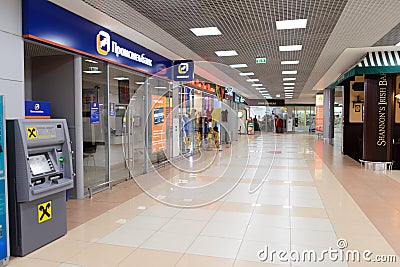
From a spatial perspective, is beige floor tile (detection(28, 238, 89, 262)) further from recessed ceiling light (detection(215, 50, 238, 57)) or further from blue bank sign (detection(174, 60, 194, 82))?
blue bank sign (detection(174, 60, 194, 82))

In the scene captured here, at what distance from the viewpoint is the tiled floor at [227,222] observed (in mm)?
3287

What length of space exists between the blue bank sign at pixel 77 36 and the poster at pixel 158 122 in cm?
125

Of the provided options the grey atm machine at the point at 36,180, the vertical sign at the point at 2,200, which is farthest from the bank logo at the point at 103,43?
the vertical sign at the point at 2,200

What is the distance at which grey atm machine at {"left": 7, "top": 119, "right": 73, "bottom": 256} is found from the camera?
331 cm

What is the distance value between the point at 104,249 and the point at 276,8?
13.5 feet

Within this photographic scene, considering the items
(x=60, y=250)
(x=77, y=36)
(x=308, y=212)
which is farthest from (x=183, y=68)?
(x=60, y=250)

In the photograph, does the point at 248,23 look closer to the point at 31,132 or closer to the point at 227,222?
the point at 227,222

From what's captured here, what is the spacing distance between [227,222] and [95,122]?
11.0ft

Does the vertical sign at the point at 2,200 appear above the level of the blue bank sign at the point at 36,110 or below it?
below

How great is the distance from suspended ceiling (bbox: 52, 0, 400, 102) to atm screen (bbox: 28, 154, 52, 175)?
2417mm

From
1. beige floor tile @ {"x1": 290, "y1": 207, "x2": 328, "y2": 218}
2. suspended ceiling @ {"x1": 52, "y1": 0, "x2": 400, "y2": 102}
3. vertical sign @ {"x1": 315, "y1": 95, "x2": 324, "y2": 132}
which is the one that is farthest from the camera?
vertical sign @ {"x1": 315, "y1": 95, "x2": 324, "y2": 132}

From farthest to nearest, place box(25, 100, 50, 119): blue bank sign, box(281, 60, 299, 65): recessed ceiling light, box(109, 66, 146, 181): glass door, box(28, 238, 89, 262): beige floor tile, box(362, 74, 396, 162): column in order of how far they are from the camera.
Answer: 1. box(281, 60, 299, 65): recessed ceiling light
2. box(362, 74, 396, 162): column
3. box(109, 66, 146, 181): glass door
4. box(25, 100, 50, 119): blue bank sign
5. box(28, 238, 89, 262): beige floor tile

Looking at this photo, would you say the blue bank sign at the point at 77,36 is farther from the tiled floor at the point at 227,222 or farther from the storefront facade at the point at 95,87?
the tiled floor at the point at 227,222

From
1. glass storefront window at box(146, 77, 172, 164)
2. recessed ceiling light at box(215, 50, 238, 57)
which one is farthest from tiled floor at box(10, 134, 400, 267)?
recessed ceiling light at box(215, 50, 238, 57)
